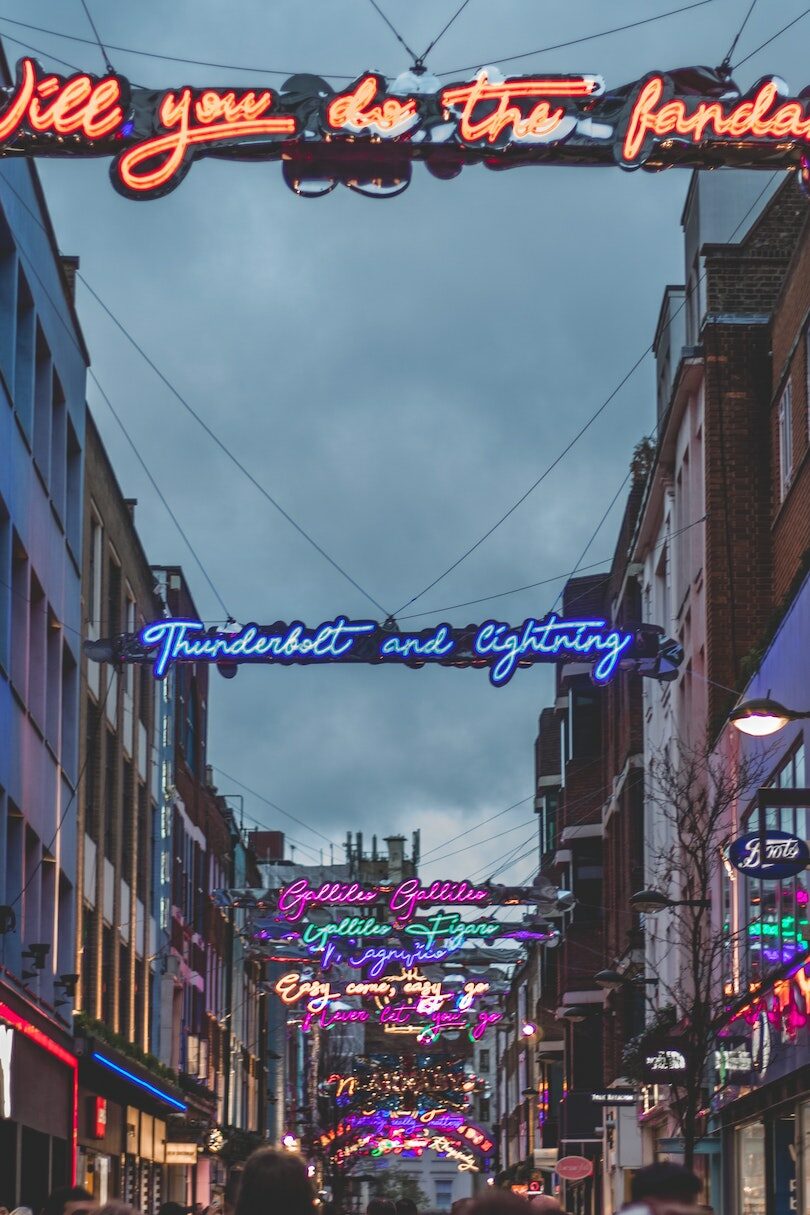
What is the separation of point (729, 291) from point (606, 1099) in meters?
16.5

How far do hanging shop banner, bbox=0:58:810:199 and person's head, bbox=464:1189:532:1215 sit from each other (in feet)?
45.6

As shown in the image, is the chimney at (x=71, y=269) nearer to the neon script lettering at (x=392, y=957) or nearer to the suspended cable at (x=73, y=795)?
the suspended cable at (x=73, y=795)

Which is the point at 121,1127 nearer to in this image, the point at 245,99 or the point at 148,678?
the point at 148,678

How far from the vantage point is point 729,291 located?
38.8m

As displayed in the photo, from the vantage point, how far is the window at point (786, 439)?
3183 centimetres

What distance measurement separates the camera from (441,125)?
62.9 feet

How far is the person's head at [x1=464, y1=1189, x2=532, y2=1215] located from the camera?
6.07 m

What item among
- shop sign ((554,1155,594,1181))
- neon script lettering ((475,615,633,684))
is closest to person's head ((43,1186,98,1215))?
neon script lettering ((475,615,633,684))

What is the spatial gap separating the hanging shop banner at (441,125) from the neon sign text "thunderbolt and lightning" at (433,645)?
8.30 m

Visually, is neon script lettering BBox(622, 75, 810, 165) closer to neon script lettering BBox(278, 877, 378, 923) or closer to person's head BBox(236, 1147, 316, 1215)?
person's head BBox(236, 1147, 316, 1215)

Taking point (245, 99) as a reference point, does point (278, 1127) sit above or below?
below

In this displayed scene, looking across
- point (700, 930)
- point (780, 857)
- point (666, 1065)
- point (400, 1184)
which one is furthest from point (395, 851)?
point (780, 857)

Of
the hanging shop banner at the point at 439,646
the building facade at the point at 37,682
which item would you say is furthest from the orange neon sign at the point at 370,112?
the hanging shop banner at the point at 439,646

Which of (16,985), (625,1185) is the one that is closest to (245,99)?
(16,985)
